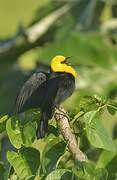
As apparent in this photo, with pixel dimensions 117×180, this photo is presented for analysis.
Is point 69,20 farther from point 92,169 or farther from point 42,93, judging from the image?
point 92,169

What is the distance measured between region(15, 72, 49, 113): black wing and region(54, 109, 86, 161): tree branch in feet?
0.23

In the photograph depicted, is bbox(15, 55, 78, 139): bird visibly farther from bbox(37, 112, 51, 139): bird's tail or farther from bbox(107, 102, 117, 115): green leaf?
bbox(107, 102, 117, 115): green leaf

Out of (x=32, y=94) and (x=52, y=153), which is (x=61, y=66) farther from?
(x=52, y=153)

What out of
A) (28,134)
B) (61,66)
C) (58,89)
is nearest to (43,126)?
(28,134)

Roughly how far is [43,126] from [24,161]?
0.11m

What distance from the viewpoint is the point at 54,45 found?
422 cm

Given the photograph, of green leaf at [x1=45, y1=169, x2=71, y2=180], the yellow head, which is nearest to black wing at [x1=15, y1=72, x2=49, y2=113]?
the yellow head

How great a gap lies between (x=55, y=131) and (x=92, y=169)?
0.26 metres

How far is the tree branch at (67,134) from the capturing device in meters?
1.71

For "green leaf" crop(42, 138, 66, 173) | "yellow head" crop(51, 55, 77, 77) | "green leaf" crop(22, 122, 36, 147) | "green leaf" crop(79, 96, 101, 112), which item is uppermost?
"yellow head" crop(51, 55, 77, 77)

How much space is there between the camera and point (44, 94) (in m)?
1.95

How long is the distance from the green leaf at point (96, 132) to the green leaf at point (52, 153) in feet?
0.23

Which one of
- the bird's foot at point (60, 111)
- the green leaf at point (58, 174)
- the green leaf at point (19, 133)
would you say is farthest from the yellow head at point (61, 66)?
the green leaf at point (58, 174)

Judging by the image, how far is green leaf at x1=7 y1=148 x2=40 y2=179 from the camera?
1.79 metres
